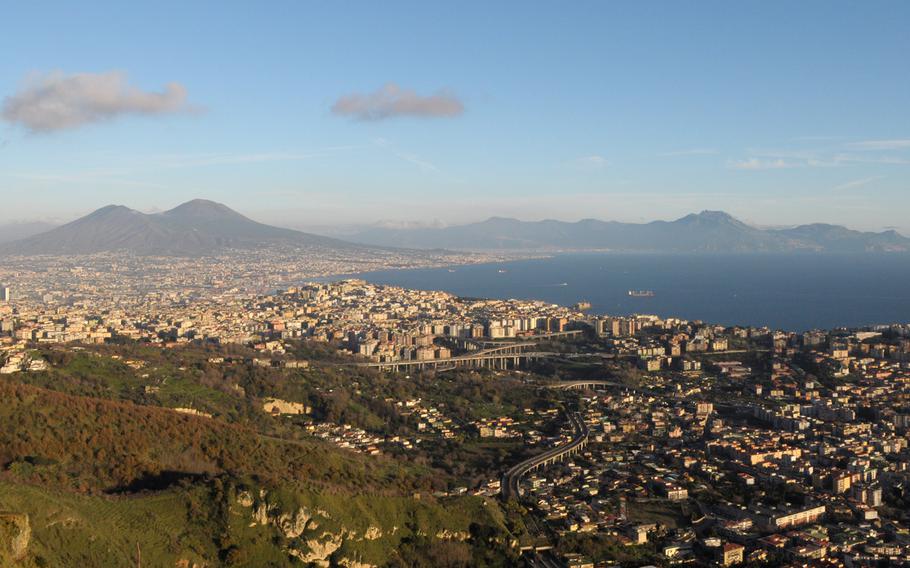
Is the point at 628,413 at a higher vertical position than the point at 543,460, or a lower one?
higher

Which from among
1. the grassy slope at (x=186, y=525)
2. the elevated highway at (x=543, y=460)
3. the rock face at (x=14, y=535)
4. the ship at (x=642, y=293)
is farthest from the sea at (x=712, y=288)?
the rock face at (x=14, y=535)

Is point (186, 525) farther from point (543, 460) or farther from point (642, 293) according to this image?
point (642, 293)

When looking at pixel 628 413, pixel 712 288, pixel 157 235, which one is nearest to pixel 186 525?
pixel 628 413

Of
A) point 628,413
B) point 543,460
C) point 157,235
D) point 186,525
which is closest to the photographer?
point 186,525

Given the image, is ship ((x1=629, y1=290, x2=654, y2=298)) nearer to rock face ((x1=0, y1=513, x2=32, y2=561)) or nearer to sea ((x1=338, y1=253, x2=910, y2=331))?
sea ((x1=338, y1=253, x2=910, y2=331))

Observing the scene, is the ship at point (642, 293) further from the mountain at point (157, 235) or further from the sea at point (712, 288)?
the mountain at point (157, 235)

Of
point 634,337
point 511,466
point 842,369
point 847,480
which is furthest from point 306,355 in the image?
point 847,480

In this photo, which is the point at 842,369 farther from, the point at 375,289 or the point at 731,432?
the point at 375,289

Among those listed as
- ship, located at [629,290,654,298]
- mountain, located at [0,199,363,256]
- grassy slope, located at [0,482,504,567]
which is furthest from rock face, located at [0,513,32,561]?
mountain, located at [0,199,363,256]
